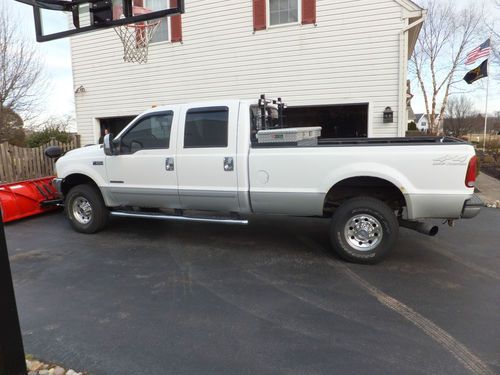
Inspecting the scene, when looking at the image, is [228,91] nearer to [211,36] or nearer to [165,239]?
[211,36]

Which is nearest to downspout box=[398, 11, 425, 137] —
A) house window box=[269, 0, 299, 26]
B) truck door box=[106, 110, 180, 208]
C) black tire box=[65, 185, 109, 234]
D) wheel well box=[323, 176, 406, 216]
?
house window box=[269, 0, 299, 26]

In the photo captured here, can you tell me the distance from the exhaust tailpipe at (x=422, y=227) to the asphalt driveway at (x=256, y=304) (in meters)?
0.42

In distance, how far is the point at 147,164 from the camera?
5926 mm

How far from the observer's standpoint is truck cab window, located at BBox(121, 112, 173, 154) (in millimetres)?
5848

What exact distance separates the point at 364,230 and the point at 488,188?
7217 mm

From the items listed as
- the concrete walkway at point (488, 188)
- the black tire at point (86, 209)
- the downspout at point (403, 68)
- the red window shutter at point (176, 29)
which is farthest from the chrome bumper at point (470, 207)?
the red window shutter at point (176, 29)

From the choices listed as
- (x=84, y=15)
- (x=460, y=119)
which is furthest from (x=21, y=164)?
(x=460, y=119)

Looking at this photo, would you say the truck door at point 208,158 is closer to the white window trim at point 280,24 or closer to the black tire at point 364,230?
the black tire at point 364,230

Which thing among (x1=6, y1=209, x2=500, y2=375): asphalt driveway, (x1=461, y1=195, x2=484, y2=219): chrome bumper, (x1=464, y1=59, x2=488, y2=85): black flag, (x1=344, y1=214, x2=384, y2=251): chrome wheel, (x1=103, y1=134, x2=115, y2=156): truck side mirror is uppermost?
(x1=464, y1=59, x2=488, y2=85): black flag

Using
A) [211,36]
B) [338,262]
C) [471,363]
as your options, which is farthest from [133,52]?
[471,363]

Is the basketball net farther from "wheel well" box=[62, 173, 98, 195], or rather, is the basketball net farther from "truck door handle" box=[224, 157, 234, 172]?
"truck door handle" box=[224, 157, 234, 172]

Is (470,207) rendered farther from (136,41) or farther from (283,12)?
(136,41)

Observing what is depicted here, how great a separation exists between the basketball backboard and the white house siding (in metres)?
7.84

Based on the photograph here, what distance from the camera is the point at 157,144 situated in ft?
19.3
